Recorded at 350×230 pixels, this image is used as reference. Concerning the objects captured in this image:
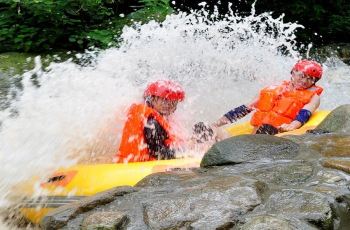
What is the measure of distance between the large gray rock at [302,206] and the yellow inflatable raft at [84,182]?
3.75ft

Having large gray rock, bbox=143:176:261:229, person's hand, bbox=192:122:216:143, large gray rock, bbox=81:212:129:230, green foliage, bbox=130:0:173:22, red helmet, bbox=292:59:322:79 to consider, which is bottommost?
person's hand, bbox=192:122:216:143

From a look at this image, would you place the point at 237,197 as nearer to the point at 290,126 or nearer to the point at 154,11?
the point at 290,126

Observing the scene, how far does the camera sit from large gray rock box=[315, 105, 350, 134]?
412cm

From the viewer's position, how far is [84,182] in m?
3.83

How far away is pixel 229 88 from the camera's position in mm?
7355

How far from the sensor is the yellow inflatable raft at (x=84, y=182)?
374 centimetres

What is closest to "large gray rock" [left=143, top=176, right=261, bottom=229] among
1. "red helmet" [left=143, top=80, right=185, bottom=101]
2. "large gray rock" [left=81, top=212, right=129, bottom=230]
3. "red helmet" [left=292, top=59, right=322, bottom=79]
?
"large gray rock" [left=81, top=212, right=129, bottom=230]

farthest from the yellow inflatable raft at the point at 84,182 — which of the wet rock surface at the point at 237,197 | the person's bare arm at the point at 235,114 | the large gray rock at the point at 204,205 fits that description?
the person's bare arm at the point at 235,114

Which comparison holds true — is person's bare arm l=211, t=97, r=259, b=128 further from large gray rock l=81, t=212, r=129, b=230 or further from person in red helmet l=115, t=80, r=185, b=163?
large gray rock l=81, t=212, r=129, b=230

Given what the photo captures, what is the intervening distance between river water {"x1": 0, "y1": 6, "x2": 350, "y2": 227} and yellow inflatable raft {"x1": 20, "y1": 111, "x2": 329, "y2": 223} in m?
0.21

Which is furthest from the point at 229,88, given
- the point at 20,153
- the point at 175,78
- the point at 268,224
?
the point at 268,224

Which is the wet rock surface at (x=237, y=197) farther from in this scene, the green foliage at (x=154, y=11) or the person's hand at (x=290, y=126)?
the green foliage at (x=154, y=11)

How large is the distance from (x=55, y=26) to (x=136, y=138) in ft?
13.1

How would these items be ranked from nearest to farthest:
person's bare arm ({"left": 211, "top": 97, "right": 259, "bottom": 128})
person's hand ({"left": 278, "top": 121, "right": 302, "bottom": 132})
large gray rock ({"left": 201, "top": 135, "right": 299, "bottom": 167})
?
large gray rock ({"left": 201, "top": 135, "right": 299, "bottom": 167}) → person's hand ({"left": 278, "top": 121, "right": 302, "bottom": 132}) → person's bare arm ({"left": 211, "top": 97, "right": 259, "bottom": 128})
